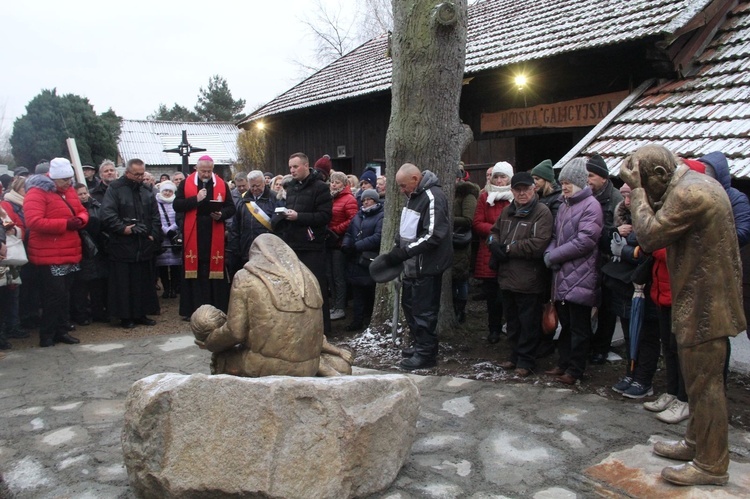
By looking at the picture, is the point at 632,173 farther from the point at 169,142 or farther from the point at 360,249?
the point at 169,142

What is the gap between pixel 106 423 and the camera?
14.6ft

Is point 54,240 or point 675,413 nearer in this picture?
point 675,413

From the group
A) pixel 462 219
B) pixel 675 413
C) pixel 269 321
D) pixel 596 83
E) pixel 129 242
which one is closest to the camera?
pixel 269 321

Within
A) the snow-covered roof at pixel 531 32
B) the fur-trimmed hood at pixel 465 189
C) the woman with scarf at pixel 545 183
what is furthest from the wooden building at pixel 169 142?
the woman with scarf at pixel 545 183

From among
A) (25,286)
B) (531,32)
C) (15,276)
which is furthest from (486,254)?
(25,286)

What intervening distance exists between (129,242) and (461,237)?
3877 millimetres

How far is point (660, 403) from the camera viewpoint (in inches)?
178

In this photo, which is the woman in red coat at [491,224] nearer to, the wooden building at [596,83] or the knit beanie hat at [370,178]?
the wooden building at [596,83]

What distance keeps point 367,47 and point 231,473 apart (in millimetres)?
14967

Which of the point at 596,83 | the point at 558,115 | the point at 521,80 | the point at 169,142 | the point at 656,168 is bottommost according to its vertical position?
the point at 656,168

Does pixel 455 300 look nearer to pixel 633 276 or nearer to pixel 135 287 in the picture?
pixel 633 276

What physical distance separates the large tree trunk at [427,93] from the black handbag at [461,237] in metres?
0.42

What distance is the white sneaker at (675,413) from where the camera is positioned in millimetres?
4301

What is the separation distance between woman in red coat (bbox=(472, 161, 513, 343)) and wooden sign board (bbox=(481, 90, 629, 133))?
2.24 metres
